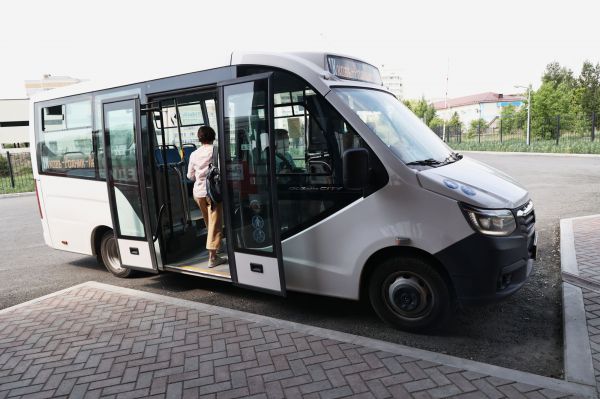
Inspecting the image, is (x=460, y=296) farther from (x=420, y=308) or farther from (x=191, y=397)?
(x=191, y=397)

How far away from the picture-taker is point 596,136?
2656cm

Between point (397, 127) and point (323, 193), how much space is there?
1.05 meters

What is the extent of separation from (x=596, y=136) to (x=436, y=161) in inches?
1098

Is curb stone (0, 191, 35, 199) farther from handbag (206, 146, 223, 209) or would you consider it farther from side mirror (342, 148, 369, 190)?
side mirror (342, 148, 369, 190)

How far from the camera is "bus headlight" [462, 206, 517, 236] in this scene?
370 centimetres

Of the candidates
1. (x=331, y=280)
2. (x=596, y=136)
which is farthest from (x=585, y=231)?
(x=596, y=136)

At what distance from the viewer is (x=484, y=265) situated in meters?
3.71

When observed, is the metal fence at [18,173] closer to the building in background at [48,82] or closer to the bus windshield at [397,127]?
the bus windshield at [397,127]

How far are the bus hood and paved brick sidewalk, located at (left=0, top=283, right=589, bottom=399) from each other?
1.35m

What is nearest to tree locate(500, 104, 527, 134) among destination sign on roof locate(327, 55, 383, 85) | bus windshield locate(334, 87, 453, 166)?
destination sign on roof locate(327, 55, 383, 85)

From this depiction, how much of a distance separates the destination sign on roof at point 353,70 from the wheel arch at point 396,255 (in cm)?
187

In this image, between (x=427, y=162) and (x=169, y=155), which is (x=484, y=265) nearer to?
(x=427, y=162)

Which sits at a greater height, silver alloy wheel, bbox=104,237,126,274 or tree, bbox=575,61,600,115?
tree, bbox=575,61,600,115

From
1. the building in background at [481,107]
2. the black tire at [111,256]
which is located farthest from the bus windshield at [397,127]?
the building in background at [481,107]
